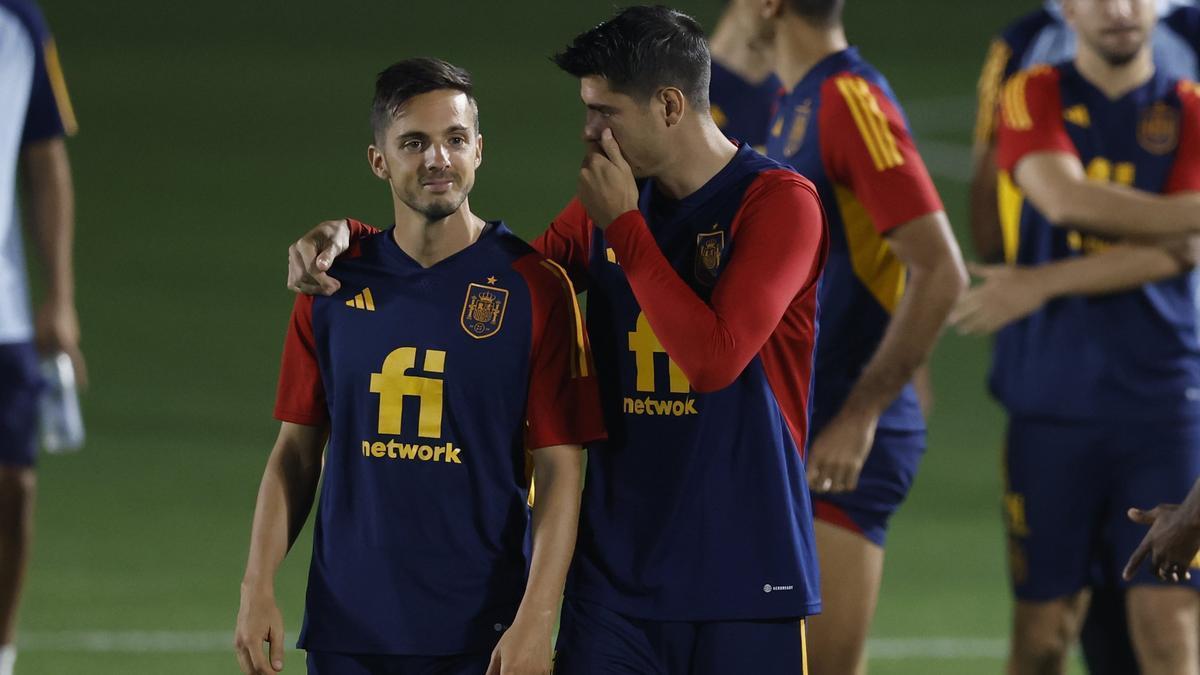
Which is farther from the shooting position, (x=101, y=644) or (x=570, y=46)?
(x=101, y=644)

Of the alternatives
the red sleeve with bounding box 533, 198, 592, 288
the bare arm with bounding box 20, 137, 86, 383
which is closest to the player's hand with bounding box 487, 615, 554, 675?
the red sleeve with bounding box 533, 198, 592, 288

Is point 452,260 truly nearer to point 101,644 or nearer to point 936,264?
point 936,264

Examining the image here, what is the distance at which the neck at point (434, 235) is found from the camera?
4.27m

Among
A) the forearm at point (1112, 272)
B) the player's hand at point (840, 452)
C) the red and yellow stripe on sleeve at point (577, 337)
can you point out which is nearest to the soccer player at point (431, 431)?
the red and yellow stripe on sleeve at point (577, 337)

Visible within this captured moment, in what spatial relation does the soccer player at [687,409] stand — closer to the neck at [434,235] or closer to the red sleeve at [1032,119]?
the neck at [434,235]

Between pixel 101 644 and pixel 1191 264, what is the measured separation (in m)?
4.15

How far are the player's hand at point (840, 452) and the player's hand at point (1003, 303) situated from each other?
1.00 meters

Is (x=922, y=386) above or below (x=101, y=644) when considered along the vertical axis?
above

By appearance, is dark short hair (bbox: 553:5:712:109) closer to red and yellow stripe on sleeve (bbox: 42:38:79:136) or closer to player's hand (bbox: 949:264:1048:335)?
player's hand (bbox: 949:264:1048:335)

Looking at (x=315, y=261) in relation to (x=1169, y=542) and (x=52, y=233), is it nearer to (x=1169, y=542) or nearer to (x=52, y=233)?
(x=1169, y=542)

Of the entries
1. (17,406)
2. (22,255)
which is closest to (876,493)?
(17,406)

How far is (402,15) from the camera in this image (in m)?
23.2

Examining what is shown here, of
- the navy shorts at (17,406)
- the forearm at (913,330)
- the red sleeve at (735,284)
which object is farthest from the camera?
the navy shorts at (17,406)

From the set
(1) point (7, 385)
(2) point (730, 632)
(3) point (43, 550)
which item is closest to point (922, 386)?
(2) point (730, 632)
